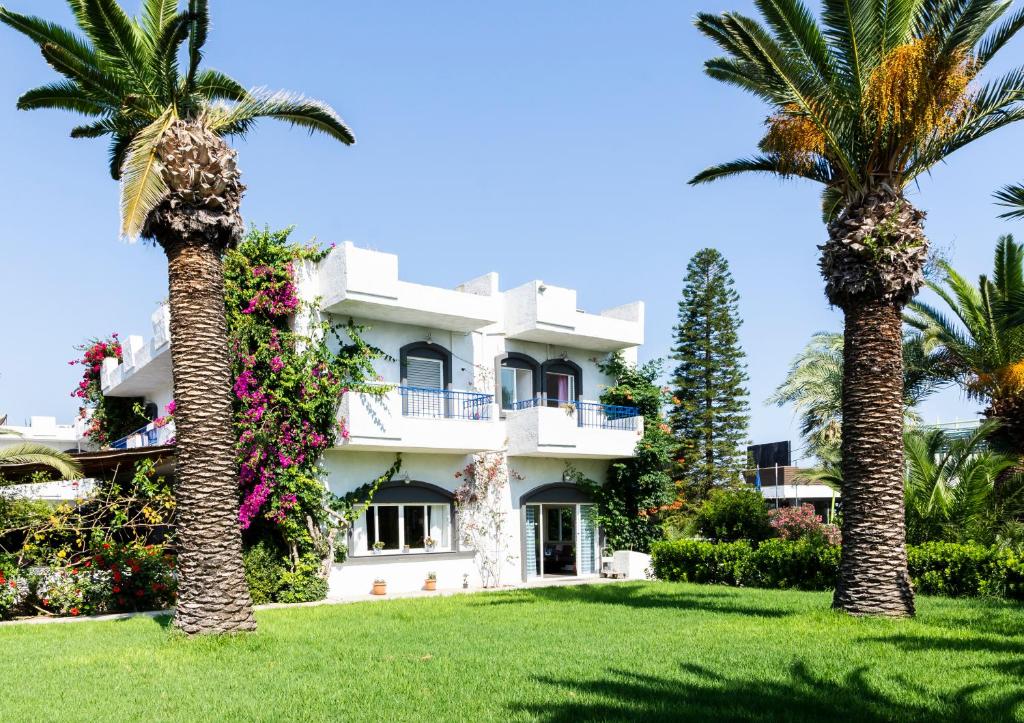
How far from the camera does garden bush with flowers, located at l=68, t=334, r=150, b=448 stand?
28422 mm

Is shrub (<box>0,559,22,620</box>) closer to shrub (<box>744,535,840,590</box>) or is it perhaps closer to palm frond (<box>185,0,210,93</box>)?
palm frond (<box>185,0,210,93</box>)

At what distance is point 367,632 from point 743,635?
5194 mm

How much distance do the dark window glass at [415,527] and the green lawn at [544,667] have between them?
6.48m

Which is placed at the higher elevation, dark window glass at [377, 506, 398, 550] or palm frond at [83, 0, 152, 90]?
palm frond at [83, 0, 152, 90]

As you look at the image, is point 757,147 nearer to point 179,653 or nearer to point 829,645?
point 829,645

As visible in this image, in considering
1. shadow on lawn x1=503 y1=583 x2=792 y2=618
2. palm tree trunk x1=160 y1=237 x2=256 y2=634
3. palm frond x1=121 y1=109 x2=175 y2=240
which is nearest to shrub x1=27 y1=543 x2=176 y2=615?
palm tree trunk x1=160 y1=237 x2=256 y2=634

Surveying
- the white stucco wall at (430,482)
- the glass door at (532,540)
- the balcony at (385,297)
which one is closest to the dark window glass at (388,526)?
the white stucco wall at (430,482)

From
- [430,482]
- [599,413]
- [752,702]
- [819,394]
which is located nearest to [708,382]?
[819,394]

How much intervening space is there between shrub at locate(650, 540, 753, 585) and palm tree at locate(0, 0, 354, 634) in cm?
1119

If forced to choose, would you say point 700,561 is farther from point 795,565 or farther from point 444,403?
point 444,403

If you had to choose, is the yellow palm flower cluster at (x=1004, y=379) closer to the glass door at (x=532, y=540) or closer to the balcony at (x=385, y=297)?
the glass door at (x=532, y=540)

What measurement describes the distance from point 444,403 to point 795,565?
8.72 metres

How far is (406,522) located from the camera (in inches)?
810

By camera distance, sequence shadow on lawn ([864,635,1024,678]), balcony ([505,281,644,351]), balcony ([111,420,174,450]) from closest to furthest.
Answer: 1. shadow on lawn ([864,635,1024,678])
2. balcony ([111,420,174,450])
3. balcony ([505,281,644,351])
